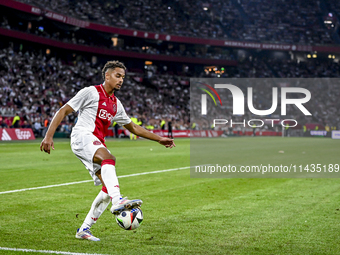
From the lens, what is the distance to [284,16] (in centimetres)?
8050

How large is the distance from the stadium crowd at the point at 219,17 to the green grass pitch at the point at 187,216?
48252 millimetres

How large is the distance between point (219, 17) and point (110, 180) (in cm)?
7500

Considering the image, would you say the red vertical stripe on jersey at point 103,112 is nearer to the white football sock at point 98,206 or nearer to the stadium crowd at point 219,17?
the white football sock at point 98,206

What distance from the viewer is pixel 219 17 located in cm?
7581

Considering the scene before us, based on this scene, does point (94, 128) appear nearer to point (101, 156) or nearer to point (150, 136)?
point (101, 156)

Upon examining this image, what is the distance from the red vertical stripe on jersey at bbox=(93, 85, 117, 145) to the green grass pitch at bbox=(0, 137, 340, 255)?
144 cm

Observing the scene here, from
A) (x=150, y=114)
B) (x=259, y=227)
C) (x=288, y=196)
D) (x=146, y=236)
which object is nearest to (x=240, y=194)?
(x=288, y=196)

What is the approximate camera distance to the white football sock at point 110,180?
457 centimetres

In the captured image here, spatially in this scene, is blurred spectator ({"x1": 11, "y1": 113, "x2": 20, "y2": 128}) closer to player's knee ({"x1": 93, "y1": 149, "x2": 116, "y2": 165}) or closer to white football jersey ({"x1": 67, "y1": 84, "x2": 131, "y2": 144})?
white football jersey ({"x1": 67, "y1": 84, "x2": 131, "y2": 144})

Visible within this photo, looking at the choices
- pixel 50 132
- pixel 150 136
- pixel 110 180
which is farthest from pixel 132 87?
pixel 110 180

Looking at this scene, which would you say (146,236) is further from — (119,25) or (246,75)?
(246,75)

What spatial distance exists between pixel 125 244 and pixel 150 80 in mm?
58198

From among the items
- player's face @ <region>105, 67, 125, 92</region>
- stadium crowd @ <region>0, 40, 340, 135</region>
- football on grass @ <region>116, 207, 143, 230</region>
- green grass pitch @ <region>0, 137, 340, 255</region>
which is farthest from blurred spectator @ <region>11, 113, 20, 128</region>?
football on grass @ <region>116, 207, 143, 230</region>

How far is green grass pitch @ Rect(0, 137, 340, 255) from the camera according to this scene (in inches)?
197
